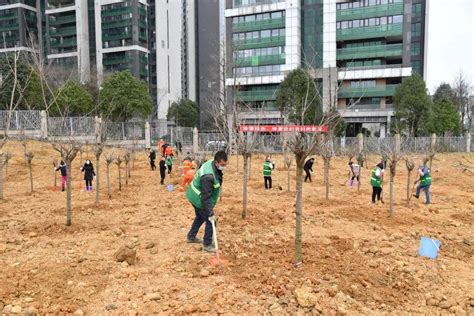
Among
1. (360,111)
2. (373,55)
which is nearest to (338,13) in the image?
(373,55)

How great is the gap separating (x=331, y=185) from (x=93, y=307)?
12109 millimetres

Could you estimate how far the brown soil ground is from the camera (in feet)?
13.5

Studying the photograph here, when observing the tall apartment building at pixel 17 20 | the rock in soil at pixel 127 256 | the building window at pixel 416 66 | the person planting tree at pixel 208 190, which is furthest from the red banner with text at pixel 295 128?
the tall apartment building at pixel 17 20

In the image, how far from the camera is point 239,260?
17.1 ft

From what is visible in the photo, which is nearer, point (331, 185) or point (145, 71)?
point (331, 185)

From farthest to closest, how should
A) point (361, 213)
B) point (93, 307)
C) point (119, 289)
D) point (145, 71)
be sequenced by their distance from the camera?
point (145, 71)
point (361, 213)
point (119, 289)
point (93, 307)

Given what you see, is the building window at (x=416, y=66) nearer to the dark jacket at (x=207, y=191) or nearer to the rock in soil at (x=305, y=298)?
the dark jacket at (x=207, y=191)

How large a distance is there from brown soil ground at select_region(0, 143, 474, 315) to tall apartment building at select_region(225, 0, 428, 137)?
27342mm

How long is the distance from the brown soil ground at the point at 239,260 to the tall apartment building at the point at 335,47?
2734 cm

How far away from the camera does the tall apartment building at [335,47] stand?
37.4 m

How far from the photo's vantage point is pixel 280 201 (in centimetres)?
1056

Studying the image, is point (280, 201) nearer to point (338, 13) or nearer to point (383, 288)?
point (383, 288)

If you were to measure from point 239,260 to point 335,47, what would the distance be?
37.9 meters

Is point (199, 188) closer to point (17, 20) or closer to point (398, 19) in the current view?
point (398, 19)
